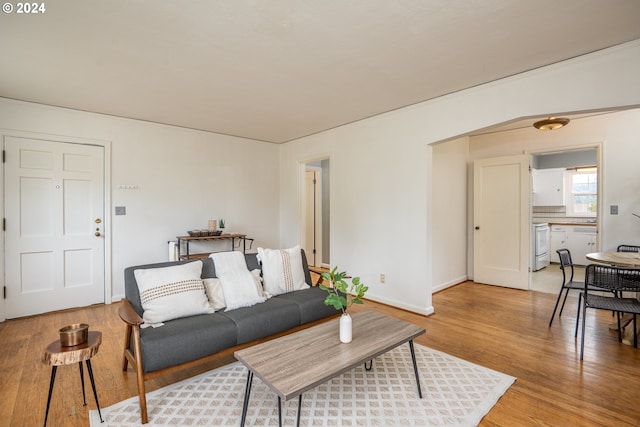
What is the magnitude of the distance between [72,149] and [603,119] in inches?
271

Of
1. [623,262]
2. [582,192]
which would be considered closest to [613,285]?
[623,262]

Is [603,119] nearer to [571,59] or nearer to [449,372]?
[571,59]

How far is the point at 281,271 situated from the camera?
296 cm

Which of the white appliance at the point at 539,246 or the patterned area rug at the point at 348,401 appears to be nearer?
the patterned area rug at the point at 348,401

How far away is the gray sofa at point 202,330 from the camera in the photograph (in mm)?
1847

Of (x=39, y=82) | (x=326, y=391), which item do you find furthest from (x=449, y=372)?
(x=39, y=82)

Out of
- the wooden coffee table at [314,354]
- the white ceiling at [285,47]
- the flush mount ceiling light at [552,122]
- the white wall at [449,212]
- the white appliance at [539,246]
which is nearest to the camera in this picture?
the wooden coffee table at [314,354]

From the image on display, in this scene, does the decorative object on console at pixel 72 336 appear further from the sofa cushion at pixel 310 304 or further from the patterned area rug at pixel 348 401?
the sofa cushion at pixel 310 304

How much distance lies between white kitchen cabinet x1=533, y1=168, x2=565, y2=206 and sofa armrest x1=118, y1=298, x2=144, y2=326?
792 cm

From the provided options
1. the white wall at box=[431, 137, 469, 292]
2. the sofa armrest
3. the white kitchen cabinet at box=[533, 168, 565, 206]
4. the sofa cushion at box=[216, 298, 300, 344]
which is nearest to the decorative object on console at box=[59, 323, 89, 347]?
the sofa armrest

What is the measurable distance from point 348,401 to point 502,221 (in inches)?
160

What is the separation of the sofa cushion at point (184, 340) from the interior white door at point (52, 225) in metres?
2.64

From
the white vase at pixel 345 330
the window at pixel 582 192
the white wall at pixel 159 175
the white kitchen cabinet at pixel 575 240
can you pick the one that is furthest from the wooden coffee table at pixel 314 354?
the window at pixel 582 192

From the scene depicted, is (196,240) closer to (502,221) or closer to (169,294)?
(169,294)
